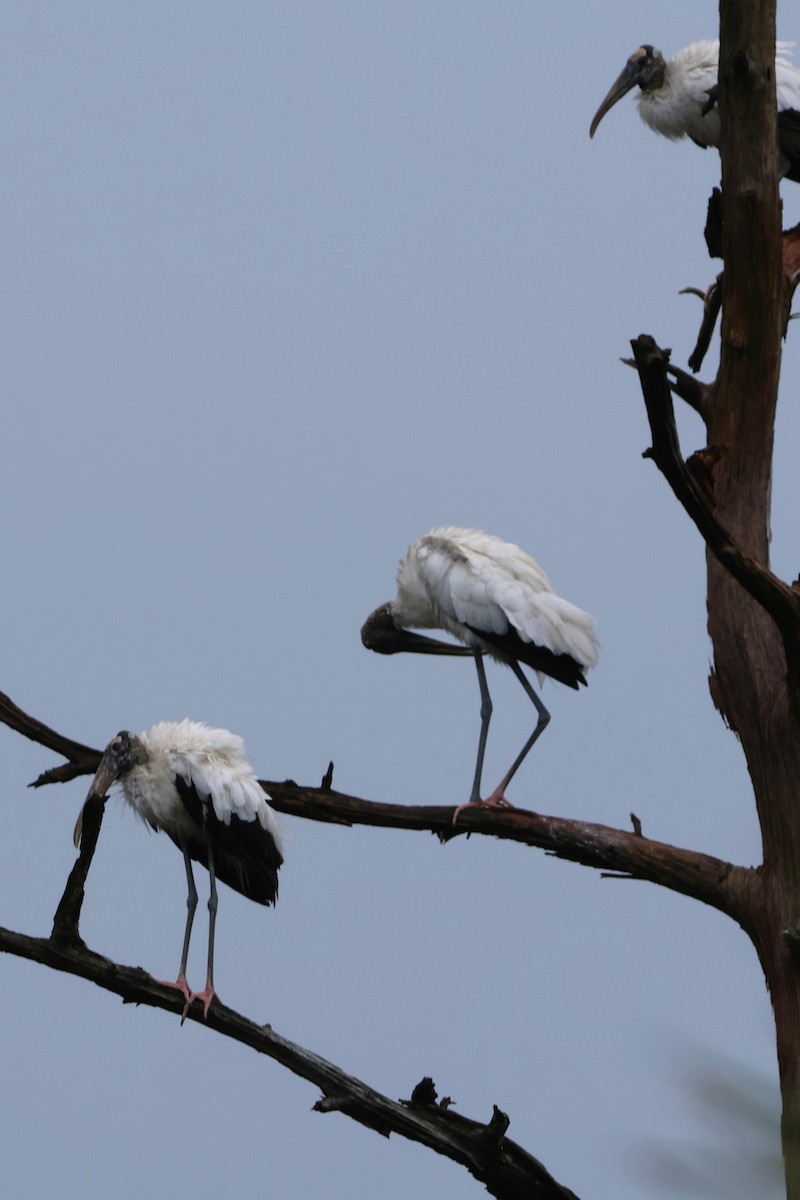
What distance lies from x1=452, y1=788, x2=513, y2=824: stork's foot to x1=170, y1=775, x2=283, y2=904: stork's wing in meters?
0.68

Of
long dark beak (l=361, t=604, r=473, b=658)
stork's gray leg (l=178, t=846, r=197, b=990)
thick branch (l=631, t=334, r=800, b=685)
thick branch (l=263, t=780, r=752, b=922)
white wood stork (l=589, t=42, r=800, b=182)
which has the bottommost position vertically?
stork's gray leg (l=178, t=846, r=197, b=990)

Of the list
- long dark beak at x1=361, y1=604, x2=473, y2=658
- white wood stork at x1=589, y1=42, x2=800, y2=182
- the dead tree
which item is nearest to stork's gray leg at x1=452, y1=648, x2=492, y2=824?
the dead tree

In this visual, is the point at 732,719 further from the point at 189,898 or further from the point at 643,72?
the point at 643,72

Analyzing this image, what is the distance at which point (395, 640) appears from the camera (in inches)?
287

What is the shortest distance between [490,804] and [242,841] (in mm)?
923

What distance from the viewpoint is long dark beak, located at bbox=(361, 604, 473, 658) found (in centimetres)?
720

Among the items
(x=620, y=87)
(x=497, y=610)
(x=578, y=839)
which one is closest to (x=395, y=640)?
(x=497, y=610)

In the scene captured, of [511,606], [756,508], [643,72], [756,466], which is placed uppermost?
[643,72]

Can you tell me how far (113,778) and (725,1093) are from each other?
505 cm

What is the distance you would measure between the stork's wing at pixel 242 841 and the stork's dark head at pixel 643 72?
4.33 meters

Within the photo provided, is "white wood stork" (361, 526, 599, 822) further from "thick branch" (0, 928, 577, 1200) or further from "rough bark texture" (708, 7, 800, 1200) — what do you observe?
"thick branch" (0, 928, 577, 1200)

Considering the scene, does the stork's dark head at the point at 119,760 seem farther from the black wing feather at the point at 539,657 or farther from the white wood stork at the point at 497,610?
the black wing feather at the point at 539,657

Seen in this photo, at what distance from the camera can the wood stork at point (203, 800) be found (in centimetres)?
549

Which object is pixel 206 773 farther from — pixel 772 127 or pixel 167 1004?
pixel 772 127
